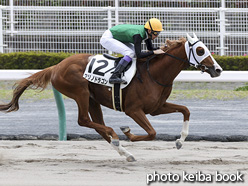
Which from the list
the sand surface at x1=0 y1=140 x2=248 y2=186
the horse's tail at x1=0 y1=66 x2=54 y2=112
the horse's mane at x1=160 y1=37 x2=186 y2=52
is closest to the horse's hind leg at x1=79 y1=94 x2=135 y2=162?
the sand surface at x1=0 y1=140 x2=248 y2=186

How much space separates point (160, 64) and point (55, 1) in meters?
9.19

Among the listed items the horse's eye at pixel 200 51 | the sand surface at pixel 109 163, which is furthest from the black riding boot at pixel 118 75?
the sand surface at pixel 109 163

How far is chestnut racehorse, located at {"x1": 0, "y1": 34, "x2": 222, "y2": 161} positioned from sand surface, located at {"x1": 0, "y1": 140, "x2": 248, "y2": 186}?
30 cm

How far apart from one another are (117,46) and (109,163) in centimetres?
129

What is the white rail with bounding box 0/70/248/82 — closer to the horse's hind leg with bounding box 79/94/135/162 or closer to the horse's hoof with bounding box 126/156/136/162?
the horse's hind leg with bounding box 79/94/135/162

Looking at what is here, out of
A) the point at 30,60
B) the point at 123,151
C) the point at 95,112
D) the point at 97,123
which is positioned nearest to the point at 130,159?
the point at 123,151

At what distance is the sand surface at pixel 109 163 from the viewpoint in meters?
5.33

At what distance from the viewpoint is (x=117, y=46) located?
21.7 ft

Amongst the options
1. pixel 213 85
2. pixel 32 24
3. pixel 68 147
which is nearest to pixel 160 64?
pixel 68 147

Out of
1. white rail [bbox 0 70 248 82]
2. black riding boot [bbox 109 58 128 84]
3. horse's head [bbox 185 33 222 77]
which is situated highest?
horse's head [bbox 185 33 222 77]

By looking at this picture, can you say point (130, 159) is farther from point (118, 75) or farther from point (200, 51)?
point (200, 51)

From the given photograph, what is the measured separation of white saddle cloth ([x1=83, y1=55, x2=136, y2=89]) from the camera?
21.1ft

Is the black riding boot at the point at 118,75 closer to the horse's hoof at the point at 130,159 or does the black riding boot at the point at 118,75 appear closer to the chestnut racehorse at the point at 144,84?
the chestnut racehorse at the point at 144,84

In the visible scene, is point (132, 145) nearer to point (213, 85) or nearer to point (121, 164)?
point (121, 164)
